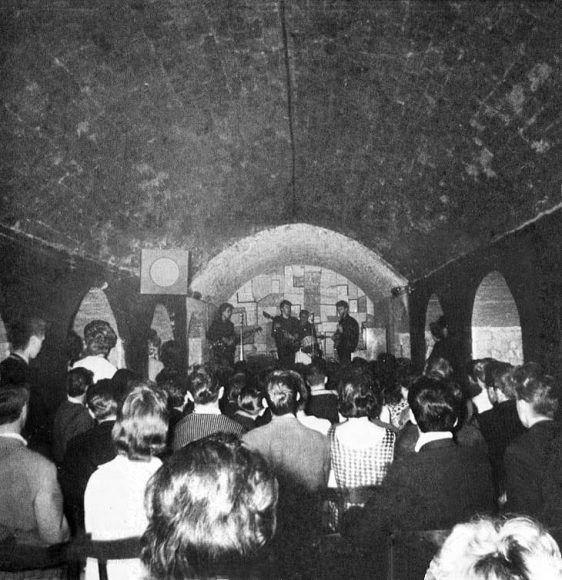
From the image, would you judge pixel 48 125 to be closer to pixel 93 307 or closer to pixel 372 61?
pixel 372 61

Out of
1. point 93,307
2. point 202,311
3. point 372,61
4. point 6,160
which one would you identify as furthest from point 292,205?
point 6,160

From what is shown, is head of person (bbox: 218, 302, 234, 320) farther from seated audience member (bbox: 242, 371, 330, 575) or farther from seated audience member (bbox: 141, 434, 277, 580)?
seated audience member (bbox: 141, 434, 277, 580)

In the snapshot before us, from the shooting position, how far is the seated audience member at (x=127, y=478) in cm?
227

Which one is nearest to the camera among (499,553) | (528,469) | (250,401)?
(499,553)

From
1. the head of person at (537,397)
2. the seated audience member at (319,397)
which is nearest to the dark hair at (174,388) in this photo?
the seated audience member at (319,397)

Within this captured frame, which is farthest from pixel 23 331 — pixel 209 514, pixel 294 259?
pixel 294 259

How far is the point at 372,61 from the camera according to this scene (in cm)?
548

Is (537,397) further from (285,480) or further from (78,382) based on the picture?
(78,382)

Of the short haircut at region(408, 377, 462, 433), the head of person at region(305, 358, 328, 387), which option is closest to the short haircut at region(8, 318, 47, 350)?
the head of person at region(305, 358, 328, 387)

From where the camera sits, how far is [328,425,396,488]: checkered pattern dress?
10.1 feet

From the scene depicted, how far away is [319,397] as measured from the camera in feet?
16.4

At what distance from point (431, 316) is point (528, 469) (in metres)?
7.37

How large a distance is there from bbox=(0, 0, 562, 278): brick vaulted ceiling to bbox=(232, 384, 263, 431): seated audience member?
3169 millimetres

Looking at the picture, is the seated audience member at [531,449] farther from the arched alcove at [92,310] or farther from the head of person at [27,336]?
the arched alcove at [92,310]
